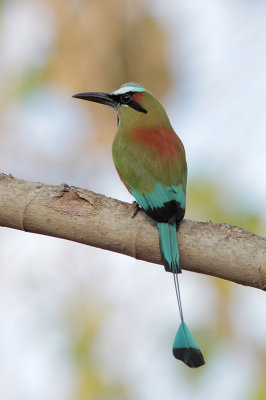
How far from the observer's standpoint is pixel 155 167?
3.97 metres

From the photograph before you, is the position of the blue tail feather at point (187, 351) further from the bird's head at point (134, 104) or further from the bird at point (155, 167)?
the bird's head at point (134, 104)

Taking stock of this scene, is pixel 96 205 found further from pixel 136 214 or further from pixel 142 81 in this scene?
pixel 142 81

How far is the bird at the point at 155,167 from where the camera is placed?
10.9ft

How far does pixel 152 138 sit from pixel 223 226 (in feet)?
3.87

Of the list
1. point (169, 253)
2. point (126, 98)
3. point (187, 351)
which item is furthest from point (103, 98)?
point (187, 351)

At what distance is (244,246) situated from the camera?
3111 millimetres

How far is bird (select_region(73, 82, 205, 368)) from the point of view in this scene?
333cm

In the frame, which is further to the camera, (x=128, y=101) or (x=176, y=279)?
(x=128, y=101)

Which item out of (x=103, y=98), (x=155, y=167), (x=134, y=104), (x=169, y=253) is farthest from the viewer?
(x=103, y=98)

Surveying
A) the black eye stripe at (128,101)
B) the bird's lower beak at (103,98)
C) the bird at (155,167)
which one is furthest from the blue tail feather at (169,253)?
the bird's lower beak at (103,98)

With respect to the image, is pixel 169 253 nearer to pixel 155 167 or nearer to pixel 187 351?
pixel 187 351

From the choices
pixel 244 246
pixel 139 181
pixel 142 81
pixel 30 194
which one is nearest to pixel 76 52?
pixel 142 81

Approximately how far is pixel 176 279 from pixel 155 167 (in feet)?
3.05

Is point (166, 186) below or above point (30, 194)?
above
